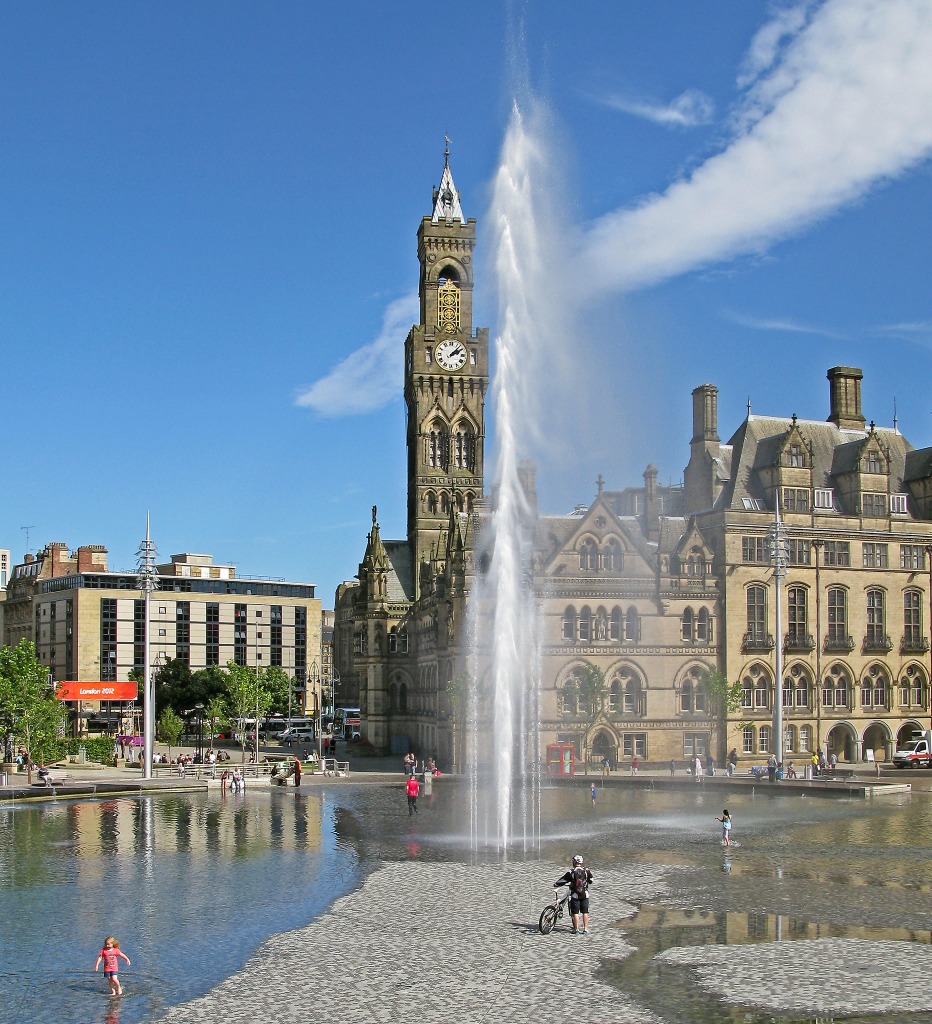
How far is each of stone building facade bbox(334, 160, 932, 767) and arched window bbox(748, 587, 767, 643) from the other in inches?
5.2

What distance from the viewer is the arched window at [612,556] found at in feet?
279

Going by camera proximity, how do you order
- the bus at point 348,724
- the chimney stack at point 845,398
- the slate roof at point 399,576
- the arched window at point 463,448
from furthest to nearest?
the bus at point 348,724, the slate roof at point 399,576, the arched window at point 463,448, the chimney stack at point 845,398

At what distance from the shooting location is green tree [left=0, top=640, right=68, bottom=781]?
83.4 m

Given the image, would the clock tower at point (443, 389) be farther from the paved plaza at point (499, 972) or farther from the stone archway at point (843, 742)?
the paved plaza at point (499, 972)

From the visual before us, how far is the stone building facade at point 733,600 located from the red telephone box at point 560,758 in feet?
4.09

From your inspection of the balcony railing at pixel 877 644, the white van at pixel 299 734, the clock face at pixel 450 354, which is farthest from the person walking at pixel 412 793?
the white van at pixel 299 734

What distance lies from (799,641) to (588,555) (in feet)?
57.7

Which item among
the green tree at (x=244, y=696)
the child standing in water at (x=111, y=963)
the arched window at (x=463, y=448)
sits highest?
the arched window at (x=463, y=448)

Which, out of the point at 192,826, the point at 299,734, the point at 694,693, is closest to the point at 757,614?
the point at 694,693

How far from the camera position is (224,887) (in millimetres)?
35625

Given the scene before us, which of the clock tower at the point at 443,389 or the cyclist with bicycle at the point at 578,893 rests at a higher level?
the clock tower at the point at 443,389

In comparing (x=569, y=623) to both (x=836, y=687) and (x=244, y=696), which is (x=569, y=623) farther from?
(x=244, y=696)

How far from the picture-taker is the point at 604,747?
83.9m

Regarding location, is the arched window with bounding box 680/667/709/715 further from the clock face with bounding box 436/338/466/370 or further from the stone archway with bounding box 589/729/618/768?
the clock face with bounding box 436/338/466/370
